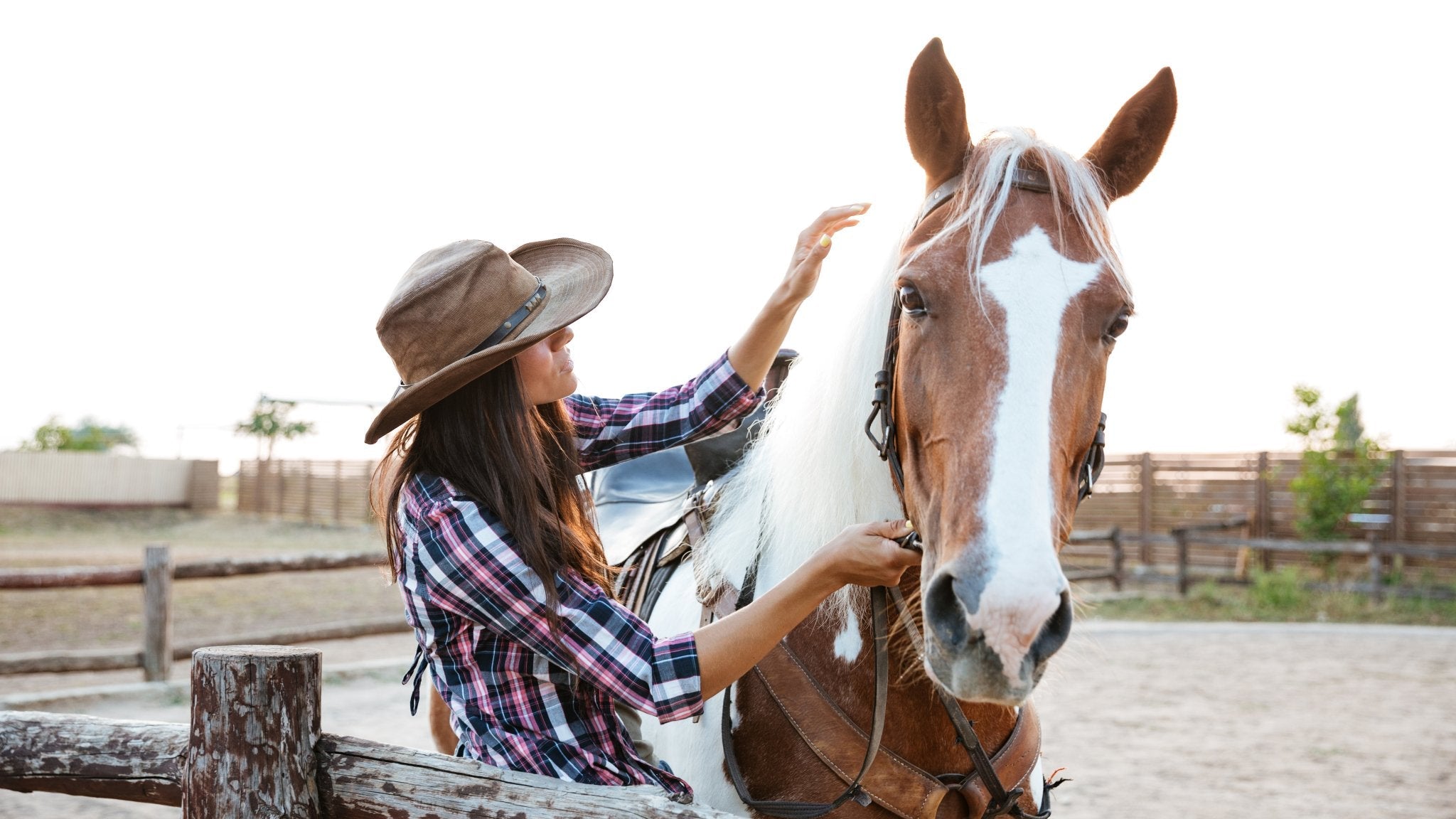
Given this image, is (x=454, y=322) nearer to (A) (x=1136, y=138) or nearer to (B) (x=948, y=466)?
(B) (x=948, y=466)

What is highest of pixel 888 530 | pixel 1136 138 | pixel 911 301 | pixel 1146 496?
pixel 1136 138

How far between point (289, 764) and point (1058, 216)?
1.50 metres

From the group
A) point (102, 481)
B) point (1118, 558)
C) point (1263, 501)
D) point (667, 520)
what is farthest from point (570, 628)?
point (102, 481)

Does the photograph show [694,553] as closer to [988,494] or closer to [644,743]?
A: [644,743]

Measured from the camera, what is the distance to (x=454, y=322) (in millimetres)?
1510

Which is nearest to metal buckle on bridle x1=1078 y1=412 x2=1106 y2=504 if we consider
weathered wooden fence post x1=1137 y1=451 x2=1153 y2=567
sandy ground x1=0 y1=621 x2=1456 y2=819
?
sandy ground x1=0 y1=621 x2=1456 y2=819

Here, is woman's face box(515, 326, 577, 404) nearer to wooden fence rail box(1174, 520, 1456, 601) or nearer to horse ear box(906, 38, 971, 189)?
horse ear box(906, 38, 971, 189)

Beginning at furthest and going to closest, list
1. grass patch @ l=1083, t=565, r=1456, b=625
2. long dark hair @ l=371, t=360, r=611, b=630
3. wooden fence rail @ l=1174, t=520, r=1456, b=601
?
wooden fence rail @ l=1174, t=520, r=1456, b=601 < grass patch @ l=1083, t=565, r=1456, b=625 < long dark hair @ l=371, t=360, r=611, b=630

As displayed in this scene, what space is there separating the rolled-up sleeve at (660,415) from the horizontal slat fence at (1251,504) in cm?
1229

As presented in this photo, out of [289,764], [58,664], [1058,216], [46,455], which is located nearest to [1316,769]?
[1058,216]

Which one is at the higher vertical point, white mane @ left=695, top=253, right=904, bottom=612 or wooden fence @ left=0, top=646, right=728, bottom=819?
white mane @ left=695, top=253, right=904, bottom=612

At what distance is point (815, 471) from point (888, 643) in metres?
0.32

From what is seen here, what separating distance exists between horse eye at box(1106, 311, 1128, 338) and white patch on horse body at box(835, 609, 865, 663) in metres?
0.64

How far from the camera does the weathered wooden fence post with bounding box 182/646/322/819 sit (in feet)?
5.02
